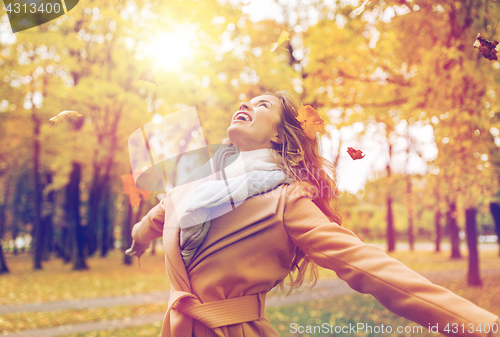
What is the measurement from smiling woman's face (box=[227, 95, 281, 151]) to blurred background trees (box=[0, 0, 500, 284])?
415 mm

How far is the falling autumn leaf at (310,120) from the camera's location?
1582mm

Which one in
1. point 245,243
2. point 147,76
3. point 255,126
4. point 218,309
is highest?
point 147,76

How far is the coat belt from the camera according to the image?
1.35m

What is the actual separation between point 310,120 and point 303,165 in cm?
24

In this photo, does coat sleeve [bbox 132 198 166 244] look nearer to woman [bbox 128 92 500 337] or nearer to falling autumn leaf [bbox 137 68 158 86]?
woman [bbox 128 92 500 337]

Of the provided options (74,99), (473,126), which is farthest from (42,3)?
(74,99)

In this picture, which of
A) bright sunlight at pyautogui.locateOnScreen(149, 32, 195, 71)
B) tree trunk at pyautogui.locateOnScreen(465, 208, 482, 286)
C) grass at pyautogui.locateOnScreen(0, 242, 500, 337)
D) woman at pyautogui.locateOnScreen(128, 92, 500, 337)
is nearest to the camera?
woman at pyautogui.locateOnScreen(128, 92, 500, 337)

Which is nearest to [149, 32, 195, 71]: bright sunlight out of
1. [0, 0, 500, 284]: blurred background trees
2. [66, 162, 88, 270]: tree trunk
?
[0, 0, 500, 284]: blurred background trees

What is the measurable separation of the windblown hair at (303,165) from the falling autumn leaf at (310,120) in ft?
0.28

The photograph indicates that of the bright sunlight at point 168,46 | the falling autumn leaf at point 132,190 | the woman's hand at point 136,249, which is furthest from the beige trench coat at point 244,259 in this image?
the bright sunlight at point 168,46

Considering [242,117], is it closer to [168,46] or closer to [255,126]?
[255,126]

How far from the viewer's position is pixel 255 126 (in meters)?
1.61

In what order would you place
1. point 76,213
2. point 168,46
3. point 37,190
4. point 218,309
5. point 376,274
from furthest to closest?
point 76,213, point 37,190, point 168,46, point 218,309, point 376,274

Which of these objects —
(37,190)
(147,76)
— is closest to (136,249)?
(147,76)
